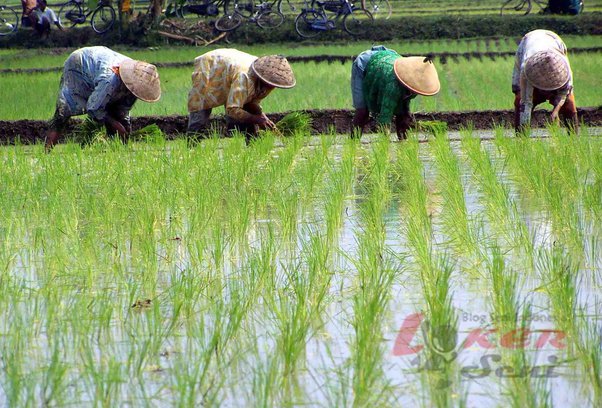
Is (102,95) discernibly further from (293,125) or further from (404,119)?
(404,119)

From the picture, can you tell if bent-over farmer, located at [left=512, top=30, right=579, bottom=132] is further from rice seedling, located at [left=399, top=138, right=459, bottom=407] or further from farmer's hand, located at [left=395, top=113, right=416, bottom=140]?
rice seedling, located at [left=399, top=138, right=459, bottom=407]

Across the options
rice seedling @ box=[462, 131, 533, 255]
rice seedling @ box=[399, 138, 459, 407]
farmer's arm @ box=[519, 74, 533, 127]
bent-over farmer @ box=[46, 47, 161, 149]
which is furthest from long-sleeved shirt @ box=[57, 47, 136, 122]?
rice seedling @ box=[399, 138, 459, 407]

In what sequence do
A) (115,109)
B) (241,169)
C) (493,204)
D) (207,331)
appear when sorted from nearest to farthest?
(207,331) < (493,204) < (241,169) < (115,109)

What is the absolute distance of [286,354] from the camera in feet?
9.08

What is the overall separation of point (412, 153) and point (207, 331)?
3414 millimetres

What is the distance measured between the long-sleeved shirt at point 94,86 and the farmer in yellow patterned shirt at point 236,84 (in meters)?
0.48

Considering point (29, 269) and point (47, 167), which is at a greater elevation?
point (47, 167)

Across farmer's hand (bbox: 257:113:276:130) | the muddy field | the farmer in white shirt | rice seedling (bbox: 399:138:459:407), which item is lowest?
rice seedling (bbox: 399:138:459:407)

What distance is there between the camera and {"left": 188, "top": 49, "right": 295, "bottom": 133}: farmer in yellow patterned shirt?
7.15m

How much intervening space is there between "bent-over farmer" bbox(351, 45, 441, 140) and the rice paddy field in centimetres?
40

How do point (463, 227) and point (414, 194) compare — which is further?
point (414, 194)

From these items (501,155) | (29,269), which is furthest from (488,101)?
(29,269)

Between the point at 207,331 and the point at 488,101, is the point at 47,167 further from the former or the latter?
the point at 488,101

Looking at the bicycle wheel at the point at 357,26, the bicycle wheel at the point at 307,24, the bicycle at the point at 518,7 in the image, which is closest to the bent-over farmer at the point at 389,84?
the bicycle wheel at the point at 357,26
